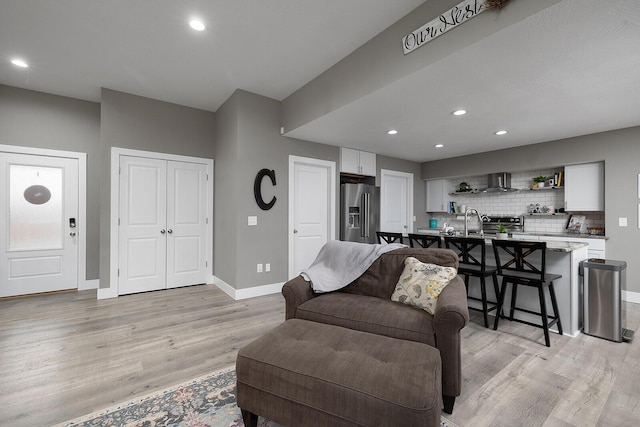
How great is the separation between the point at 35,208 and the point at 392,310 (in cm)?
502

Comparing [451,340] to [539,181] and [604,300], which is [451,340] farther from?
[539,181]

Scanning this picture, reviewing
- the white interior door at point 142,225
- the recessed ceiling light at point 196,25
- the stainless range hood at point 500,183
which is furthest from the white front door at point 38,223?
the stainless range hood at point 500,183

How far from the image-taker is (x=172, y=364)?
7.30 feet

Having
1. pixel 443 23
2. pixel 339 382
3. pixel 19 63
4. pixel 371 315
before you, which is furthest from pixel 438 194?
pixel 19 63

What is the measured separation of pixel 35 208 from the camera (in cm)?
408

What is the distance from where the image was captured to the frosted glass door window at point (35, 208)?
3955mm

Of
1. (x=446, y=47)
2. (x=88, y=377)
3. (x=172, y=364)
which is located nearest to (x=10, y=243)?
(x=88, y=377)

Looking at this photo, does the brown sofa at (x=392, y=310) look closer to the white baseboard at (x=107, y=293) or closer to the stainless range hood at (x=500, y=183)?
the white baseboard at (x=107, y=293)

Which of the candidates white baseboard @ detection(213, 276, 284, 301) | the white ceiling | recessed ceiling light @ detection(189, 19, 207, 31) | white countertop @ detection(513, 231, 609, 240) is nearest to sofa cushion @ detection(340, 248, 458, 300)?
the white ceiling

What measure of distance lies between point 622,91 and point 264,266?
440 centimetres

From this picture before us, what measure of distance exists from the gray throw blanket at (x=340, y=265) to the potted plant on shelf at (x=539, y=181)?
401 cm

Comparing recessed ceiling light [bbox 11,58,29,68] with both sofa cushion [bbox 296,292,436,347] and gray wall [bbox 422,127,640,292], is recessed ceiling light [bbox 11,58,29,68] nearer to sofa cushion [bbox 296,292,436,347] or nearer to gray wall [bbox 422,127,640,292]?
sofa cushion [bbox 296,292,436,347]

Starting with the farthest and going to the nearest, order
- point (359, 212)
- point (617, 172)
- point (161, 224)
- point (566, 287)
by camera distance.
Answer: point (359, 212)
point (161, 224)
point (617, 172)
point (566, 287)

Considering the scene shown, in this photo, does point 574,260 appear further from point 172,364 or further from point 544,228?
point 172,364
